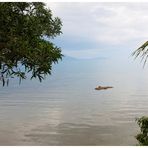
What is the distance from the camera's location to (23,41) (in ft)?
95.9

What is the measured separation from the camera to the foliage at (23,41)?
1137 inches

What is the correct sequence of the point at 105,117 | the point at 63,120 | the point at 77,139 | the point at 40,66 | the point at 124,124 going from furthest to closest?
the point at 105,117 < the point at 63,120 < the point at 124,124 < the point at 77,139 < the point at 40,66

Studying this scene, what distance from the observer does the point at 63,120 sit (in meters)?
101

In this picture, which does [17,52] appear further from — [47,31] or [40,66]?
[47,31]

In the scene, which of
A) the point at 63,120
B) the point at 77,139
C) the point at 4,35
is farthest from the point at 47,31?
the point at 63,120

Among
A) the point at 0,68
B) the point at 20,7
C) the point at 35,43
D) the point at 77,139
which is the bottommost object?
the point at 77,139

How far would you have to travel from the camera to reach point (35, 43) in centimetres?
3097

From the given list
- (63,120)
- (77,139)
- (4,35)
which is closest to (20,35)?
(4,35)

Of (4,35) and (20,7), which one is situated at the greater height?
(20,7)

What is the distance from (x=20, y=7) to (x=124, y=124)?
63.2 m

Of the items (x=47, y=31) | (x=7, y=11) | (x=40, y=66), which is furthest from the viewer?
(x=47, y=31)

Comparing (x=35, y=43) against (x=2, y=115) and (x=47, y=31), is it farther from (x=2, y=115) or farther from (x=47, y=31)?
(x=2, y=115)

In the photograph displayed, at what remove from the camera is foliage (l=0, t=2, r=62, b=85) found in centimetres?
2888

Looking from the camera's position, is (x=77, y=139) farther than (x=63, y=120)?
No
